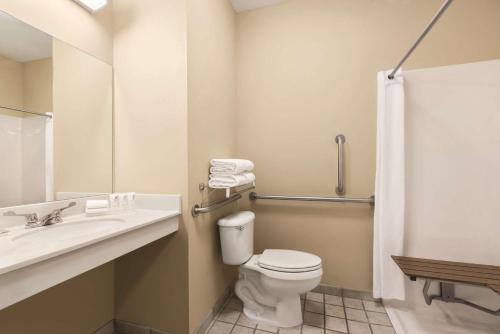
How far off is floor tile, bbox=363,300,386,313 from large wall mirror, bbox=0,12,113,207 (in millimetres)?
2013

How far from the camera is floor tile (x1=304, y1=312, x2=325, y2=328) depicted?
149 centimetres

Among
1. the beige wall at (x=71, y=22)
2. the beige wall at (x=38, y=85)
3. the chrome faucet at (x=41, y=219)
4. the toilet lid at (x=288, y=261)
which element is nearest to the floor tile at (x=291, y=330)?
the toilet lid at (x=288, y=261)

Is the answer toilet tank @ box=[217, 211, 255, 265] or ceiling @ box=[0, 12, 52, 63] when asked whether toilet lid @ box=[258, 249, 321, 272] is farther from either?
ceiling @ box=[0, 12, 52, 63]

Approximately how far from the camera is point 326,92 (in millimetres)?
1839

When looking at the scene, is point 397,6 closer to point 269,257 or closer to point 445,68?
point 445,68

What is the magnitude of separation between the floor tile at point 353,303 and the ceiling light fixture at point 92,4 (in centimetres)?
260

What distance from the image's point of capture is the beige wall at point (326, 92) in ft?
5.41

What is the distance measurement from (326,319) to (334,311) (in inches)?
4.9

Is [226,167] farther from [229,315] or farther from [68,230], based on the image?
[229,315]

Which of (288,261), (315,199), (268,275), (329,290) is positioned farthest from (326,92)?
(329,290)

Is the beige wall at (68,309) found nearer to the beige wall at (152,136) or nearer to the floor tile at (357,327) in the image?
the beige wall at (152,136)

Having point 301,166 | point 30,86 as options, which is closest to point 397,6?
point 301,166

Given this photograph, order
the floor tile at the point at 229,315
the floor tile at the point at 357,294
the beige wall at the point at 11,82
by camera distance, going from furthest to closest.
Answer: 1. the floor tile at the point at 357,294
2. the floor tile at the point at 229,315
3. the beige wall at the point at 11,82

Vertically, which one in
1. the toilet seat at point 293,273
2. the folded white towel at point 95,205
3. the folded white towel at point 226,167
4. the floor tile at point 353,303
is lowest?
the floor tile at point 353,303
